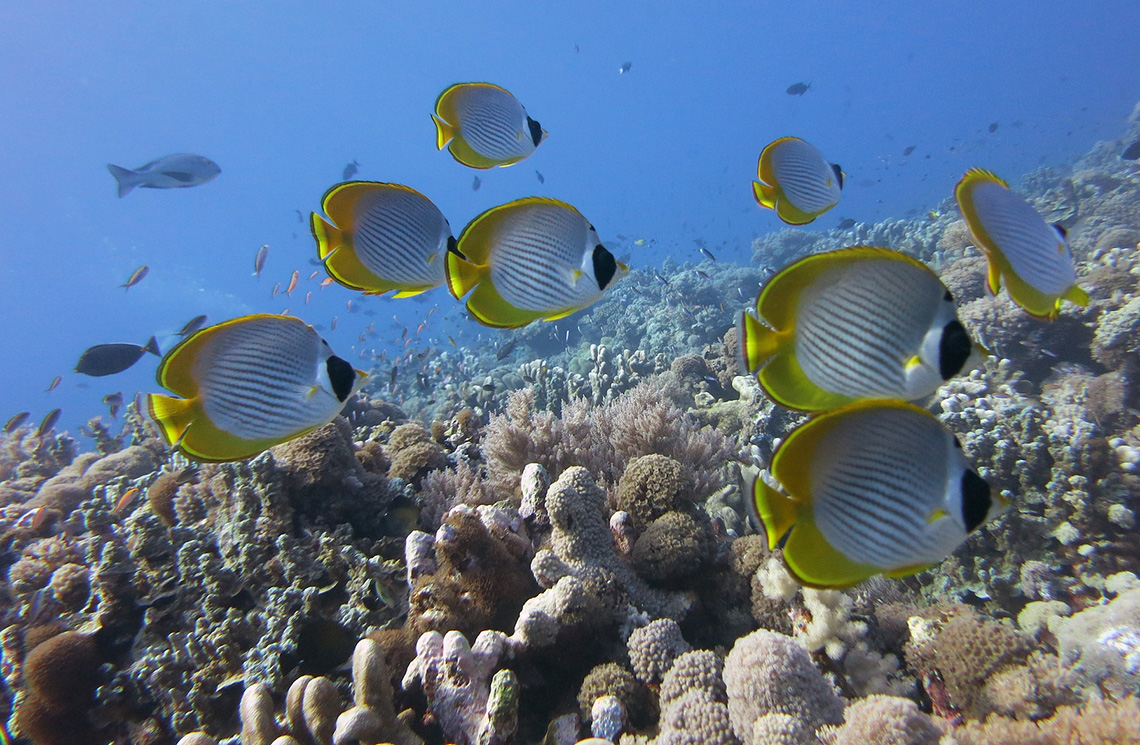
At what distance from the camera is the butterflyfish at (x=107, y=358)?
6887mm

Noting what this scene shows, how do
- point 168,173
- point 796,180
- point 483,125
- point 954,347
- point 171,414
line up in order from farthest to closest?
point 168,173 < point 796,180 < point 483,125 < point 171,414 < point 954,347

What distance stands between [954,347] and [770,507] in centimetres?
58

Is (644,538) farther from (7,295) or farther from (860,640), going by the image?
(7,295)

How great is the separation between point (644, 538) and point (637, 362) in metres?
7.21

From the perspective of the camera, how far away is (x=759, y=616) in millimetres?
2918

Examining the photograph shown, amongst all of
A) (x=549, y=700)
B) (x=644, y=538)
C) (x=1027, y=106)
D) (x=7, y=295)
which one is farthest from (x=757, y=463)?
(x=7, y=295)

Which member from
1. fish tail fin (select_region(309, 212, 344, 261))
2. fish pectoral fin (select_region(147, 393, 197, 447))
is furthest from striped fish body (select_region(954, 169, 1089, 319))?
fish pectoral fin (select_region(147, 393, 197, 447))

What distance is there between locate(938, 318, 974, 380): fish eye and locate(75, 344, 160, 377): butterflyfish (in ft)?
29.6

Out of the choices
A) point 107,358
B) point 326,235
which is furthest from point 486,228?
point 107,358

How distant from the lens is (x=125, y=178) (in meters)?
8.87

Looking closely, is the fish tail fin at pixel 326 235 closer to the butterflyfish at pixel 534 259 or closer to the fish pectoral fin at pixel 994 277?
the butterflyfish at pixel 534 259

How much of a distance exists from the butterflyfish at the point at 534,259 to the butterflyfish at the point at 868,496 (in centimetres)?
102

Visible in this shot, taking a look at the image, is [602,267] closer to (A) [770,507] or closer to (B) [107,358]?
(A) [770,507]

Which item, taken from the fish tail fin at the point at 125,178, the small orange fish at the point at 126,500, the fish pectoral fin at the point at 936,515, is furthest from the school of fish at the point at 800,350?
the fish tail fin at the point at 125,178
